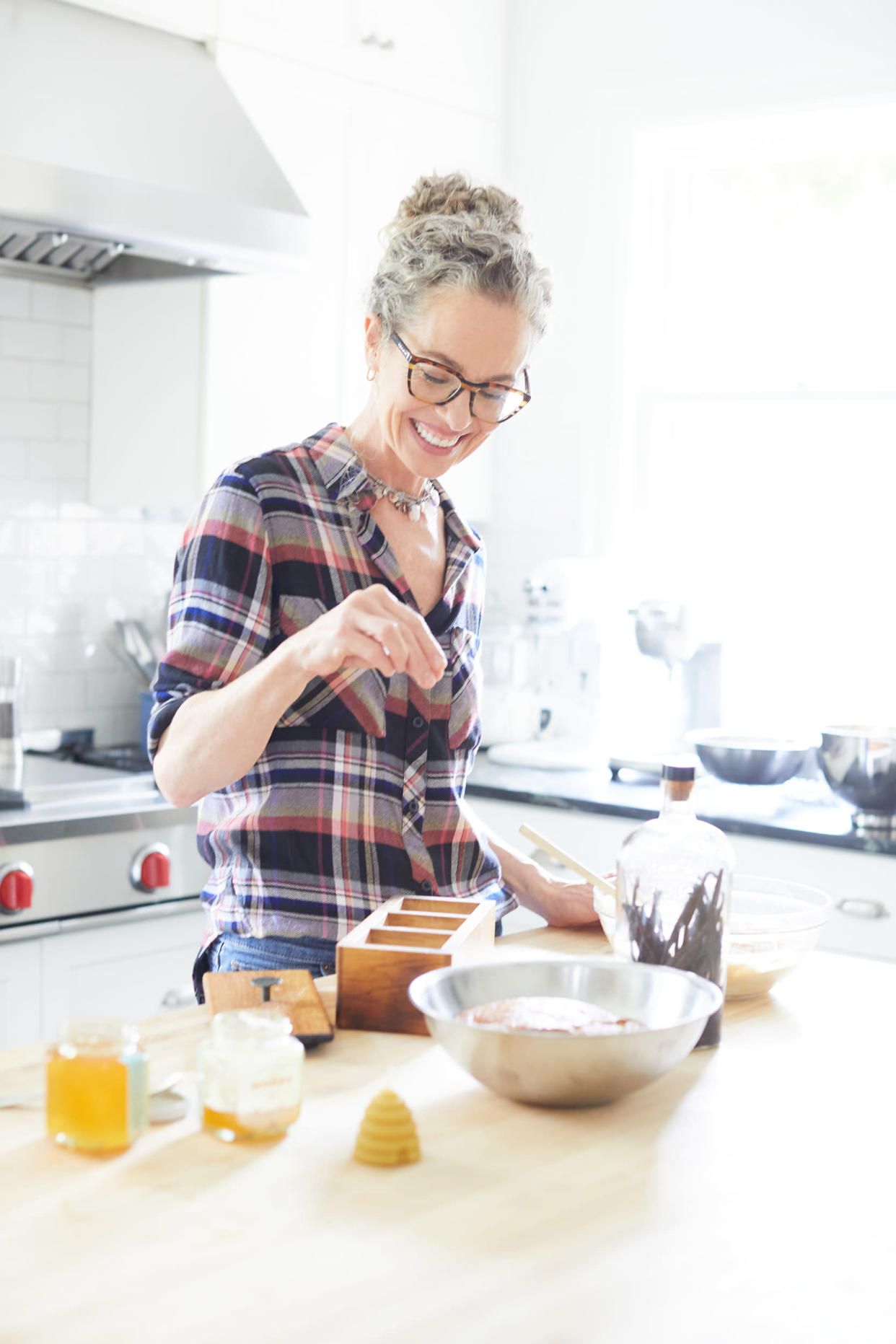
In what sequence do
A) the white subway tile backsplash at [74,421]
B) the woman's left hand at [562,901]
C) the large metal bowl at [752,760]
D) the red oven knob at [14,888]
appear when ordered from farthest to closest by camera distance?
the white subway tile backsplash at [74,421] → the large metal bowl at [752,760] → the red oven knob at [14,888] → the woman's left hand at [562,901]

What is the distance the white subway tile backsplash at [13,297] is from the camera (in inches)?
122

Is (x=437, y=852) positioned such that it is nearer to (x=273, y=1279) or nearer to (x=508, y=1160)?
(x=508, y=1160)

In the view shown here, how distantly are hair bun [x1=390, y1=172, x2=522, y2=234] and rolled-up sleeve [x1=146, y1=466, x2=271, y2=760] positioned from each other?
1.15 ft

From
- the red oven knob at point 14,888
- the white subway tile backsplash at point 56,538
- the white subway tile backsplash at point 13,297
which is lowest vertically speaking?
the red oven knob at point 14,888

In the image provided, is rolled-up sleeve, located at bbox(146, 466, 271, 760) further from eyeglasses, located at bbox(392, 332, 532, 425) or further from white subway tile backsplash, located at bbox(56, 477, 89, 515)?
white subway tile backsplash, located at bbox(56, 477, 89, 515)

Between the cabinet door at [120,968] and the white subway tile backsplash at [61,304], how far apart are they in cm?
132

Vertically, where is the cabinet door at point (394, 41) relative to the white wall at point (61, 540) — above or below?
above

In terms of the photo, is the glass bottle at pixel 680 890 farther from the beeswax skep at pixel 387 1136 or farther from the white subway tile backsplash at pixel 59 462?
the white subway tile backsplash at pixel 59 462

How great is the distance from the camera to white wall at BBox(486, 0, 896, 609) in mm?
3479

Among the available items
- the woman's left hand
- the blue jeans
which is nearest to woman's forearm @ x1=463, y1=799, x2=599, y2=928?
the woman's left hand

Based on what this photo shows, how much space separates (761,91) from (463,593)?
207 centimetres

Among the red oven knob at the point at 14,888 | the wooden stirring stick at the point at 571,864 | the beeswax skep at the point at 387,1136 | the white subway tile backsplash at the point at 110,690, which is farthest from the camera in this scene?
the white subway tile backsplash at the point at 110,690

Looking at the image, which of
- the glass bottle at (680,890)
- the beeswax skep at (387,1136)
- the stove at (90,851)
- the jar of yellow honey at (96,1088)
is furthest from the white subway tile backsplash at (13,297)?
the beeswax skep at (387,1136)

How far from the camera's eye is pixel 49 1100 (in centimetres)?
107
